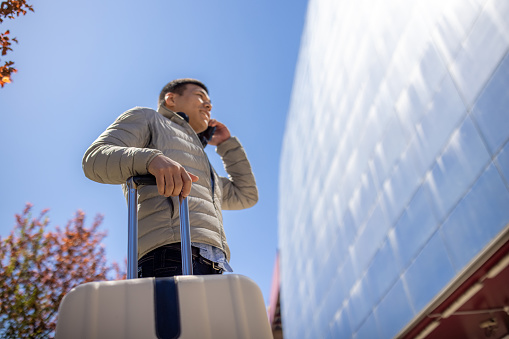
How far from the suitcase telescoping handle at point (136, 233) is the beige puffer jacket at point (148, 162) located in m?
0.05

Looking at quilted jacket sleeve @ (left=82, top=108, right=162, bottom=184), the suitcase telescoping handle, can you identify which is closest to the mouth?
quilted jacket sleeve @ (left=82, top=108, right=162, bottom=184)

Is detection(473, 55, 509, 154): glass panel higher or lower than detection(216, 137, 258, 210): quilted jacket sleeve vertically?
higher

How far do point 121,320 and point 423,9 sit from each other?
6740mm

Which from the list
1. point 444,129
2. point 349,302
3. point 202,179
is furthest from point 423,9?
point 349,302

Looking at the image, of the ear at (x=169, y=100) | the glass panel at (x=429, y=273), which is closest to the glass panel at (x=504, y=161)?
the glass panel at (x=429, y=273)

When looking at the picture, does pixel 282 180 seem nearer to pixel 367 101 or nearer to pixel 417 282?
pixel 367 101

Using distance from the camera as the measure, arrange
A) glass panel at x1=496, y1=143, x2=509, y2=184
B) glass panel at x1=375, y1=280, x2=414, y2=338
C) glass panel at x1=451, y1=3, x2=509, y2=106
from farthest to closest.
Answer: glass panel at x1=375, y1=280, x2=414, y2=338 → glass panel at x1=451, y1=3, x2=509, y2=106 → glass panel at x1=496, y1=143, x2=509, y2=184

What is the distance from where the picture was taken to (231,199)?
2.69 meters

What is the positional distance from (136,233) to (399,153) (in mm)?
6345

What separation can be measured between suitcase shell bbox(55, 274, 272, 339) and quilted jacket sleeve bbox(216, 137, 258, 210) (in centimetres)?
134

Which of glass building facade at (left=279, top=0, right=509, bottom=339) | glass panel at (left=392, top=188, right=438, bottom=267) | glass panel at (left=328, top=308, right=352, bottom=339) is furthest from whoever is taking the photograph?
glass panel at (left=328, top=308, right=352, bottom=339)

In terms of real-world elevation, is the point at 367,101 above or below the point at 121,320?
above

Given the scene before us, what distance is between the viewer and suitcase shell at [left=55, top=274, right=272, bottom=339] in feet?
4.00

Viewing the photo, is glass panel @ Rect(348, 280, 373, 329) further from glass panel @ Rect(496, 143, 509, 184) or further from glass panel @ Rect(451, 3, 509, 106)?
glass panel @ Rect(451, 3, 509, 106)
